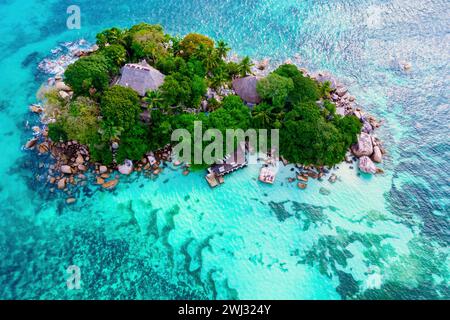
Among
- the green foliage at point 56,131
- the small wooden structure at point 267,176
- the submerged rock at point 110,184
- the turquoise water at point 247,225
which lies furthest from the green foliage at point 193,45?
the submerged rock at point 110,184

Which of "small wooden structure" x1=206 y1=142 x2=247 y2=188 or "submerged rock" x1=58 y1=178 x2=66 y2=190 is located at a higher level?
"small wooden structure" x1=206 y1=142 x2=247 y2=188

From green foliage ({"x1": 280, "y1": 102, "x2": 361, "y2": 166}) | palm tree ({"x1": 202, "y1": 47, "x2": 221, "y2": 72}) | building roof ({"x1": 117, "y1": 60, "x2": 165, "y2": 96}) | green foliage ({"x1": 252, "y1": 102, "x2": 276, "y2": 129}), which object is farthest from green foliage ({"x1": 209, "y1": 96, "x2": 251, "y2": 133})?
building roof ({"x1": 117, "y1": 60, "x2": 165, "y2": 96})

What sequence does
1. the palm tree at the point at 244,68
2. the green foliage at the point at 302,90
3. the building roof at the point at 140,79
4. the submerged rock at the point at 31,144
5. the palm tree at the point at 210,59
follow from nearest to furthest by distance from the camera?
the building roof at the point at 140,79
the submerged rock at the point at 31,144
the green foliage at the point at 302,90
the palm tree at the point at 210,59
the palm tree at the point at 244,68

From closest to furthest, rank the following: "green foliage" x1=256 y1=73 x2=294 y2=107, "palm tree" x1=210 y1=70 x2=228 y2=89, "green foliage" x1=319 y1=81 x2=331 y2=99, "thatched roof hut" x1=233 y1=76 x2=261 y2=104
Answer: "green foliage" x1=256 y1=73 x2=294 y2=107 < "thatched roof hut" x1=233 y1=76 x2=261 y2=104 < "palm tree" x1=210 y1=70 x2=228 y2=89 < "green foliage" x1=319 y1=81 x2=331 y2=99

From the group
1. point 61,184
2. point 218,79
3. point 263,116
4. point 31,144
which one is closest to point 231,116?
point 263,116

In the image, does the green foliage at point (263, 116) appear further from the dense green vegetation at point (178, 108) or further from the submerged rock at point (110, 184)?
the submerged rock at point (110, 184)

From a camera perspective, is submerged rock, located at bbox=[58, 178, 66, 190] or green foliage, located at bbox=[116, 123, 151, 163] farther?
submerged rock, located at bbox=[58, 178, 66, 190]

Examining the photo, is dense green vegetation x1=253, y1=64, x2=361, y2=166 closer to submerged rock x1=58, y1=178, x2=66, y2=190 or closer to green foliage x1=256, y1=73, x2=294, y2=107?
green foliage x1=256, y1=73, x2=294, y2=107

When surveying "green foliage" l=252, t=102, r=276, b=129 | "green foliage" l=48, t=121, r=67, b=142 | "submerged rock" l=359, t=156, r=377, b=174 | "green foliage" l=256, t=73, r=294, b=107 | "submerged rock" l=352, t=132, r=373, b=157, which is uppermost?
"green foliage" l=256, t=73, r=294, b=107
